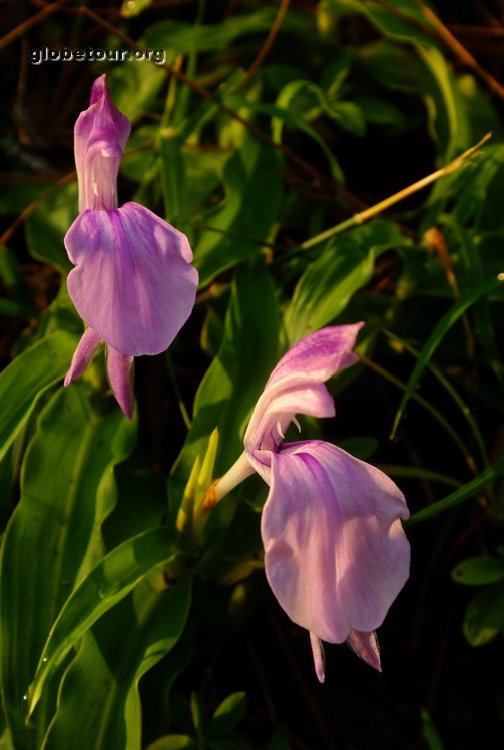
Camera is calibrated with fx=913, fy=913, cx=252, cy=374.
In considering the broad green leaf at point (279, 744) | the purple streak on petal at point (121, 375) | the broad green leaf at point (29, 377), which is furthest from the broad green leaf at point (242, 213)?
the broad green leaf at point (279, 744)

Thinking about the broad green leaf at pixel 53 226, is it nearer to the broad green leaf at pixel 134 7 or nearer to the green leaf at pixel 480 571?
the broad green leaf at pixel 134 7

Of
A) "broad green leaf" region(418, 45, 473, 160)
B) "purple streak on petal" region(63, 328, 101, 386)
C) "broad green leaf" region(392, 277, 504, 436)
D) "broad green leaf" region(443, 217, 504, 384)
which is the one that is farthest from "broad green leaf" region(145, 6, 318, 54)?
"purple streak on petal" region(63, 328, 101, 386)

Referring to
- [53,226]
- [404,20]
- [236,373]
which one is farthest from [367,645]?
[404,20]

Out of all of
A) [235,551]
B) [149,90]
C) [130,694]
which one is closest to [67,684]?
[130,694]

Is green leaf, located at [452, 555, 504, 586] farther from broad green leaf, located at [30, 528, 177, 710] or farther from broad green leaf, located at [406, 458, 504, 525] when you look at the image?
broad green leaf, located at [30, 528, 177, 710]

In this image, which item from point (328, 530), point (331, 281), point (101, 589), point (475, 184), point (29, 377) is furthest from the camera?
point (475, 184)

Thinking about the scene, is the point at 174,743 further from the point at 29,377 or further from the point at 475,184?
the point at 475,184

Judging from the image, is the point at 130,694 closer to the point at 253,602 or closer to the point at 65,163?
the point at 253,602
